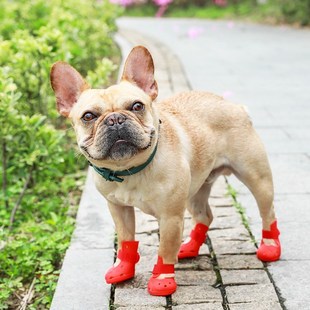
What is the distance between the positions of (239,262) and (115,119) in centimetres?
137

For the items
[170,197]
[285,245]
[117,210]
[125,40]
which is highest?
[170,197]

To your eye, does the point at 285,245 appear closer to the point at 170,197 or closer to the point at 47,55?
the point at 170,197

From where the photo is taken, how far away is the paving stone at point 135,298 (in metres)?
3.67

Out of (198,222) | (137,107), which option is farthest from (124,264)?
(137,107)

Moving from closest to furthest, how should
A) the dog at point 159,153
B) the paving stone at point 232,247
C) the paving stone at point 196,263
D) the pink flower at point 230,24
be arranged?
the dog at point 159,153
the paving stone at point 196,263
the paving stone at point 232,247
the pink flower at point 230,24

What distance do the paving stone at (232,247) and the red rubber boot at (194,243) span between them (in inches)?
5.7

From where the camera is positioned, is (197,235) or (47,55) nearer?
(197,235)

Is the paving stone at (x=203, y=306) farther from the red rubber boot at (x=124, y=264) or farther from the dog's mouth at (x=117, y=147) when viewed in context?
the dog's mouth at (x=117, y=147)

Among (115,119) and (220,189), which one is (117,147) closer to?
(115,119)

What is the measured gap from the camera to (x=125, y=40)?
575 inches

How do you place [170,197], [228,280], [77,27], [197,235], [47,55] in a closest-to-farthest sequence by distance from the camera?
[170,197] < [228,280] < [197,235] < [47,55] < [77,27]

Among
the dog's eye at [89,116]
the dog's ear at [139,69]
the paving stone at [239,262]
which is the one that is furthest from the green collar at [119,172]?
the paving stone at [239,262]

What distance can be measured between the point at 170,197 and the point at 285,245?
112 centimetres

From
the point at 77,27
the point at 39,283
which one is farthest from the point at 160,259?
the point at 77,27
